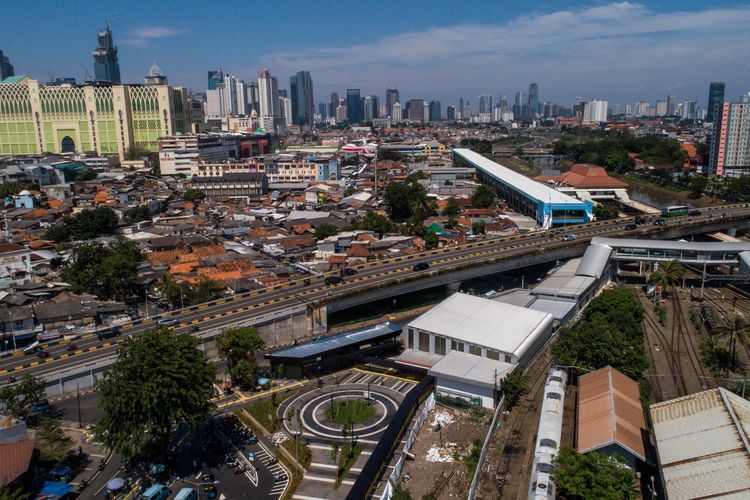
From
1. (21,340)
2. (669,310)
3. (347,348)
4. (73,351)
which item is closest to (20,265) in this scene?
(21,340)

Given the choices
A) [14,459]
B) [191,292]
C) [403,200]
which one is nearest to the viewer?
[14,459]

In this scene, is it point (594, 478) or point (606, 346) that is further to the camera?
point (606, 346)

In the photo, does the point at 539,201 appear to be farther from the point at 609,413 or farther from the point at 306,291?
the point at 609,413

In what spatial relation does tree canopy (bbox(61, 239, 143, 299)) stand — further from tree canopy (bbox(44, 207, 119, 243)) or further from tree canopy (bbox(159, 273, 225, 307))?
tree canopy (bbox(44, 207, 119, 243))

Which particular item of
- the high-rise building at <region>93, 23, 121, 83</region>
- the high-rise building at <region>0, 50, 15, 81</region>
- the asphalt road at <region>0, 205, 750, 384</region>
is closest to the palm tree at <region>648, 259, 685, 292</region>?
the asphalt road at <region>0, 205, 750, 384</region>

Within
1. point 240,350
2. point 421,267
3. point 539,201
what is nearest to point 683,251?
point 539,201

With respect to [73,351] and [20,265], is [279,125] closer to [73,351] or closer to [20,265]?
[20,265]
